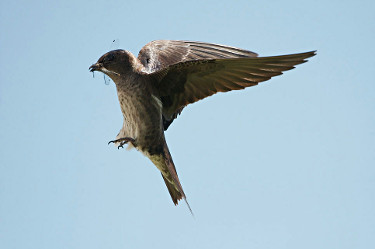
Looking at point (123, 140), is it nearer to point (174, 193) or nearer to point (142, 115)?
point (142, 115)

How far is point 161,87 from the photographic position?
728 centimetres

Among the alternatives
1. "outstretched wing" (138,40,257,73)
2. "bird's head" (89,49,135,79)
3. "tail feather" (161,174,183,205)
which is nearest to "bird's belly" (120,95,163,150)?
"bird's head" (89,49,135,79)

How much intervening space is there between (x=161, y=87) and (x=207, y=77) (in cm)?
55

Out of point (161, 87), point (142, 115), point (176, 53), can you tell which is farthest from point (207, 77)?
point (176, 53)

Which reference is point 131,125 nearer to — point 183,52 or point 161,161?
point 161,161

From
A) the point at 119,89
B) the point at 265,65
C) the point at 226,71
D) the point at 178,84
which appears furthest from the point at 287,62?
the point at 119,89

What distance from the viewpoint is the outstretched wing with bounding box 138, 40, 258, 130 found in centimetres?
763

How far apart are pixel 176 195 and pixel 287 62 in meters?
2.25

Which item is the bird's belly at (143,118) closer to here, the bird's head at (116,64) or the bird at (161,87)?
the bird at (161,87)

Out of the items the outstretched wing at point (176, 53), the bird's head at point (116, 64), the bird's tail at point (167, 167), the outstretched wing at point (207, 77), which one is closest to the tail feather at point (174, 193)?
the bird's tail at point (167, 167)

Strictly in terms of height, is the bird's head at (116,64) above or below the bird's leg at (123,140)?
above

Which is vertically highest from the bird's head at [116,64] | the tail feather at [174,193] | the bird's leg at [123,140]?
the bird's head at [116,64]

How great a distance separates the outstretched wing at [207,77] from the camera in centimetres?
665

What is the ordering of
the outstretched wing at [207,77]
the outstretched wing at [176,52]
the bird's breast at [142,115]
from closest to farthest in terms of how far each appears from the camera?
the outstretched wing at [207,77], the bird's breast at [142,115], the outstretched wing at [176,52]
